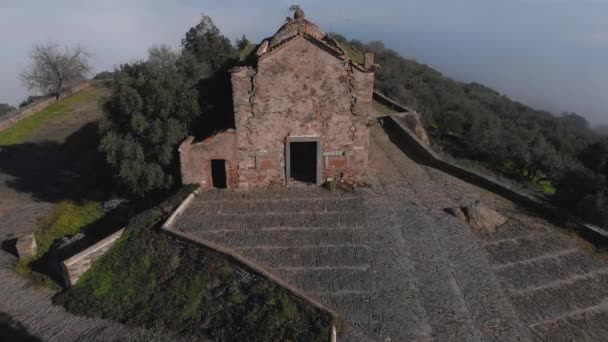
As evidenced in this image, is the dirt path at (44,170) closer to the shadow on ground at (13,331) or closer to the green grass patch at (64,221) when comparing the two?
the green grass patch at (64,221)

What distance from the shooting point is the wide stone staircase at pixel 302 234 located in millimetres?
10891

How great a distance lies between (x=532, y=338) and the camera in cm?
984

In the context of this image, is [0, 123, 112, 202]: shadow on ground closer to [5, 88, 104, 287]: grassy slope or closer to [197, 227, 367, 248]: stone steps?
[5, 88, 104, 287]: grassy slope

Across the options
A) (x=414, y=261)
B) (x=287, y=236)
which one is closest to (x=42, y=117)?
(x=287, y=236)

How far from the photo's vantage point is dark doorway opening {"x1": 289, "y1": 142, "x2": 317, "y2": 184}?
1598 cm

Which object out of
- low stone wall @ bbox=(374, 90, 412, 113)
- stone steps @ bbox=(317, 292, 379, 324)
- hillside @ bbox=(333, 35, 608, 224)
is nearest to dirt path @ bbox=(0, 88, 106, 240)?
stone steps @ bbox=(317, 292, 379, 324)

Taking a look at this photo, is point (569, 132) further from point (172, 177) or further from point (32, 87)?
point (32, 87)

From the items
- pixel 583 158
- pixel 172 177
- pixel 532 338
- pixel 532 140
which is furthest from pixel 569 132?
pixel 172 177

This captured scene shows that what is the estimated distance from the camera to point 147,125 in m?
15.8

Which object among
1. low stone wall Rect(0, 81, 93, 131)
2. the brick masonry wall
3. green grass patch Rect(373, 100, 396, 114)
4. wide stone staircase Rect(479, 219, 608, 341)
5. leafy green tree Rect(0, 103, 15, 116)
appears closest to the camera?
wide stone staircase Rect(479, 219, 608, 341)

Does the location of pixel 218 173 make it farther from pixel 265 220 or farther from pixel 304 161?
pixel 265 220

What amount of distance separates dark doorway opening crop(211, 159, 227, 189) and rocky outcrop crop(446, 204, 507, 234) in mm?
7776

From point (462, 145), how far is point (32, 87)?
30.4 meters

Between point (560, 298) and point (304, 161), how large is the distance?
31.2 feet
